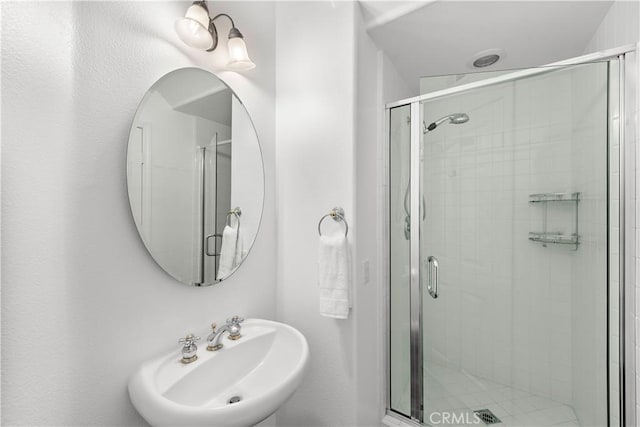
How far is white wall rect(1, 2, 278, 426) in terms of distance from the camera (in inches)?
27.3

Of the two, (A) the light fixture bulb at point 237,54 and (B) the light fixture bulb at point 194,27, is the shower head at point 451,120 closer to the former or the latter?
(A) the light fixture bulb at point 237,54

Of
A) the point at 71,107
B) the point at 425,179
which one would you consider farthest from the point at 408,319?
the point at 71,107

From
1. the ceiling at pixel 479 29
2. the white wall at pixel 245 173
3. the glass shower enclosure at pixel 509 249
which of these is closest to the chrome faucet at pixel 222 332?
the white wall at pixel 245 173

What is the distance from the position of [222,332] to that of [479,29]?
1958mm

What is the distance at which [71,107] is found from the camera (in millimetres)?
795

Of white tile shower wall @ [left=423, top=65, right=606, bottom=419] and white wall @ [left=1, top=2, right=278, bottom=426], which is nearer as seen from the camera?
white wall @ [left=1, top=2, right=278, bottom=426]

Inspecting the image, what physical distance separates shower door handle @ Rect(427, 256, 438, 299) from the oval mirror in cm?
91

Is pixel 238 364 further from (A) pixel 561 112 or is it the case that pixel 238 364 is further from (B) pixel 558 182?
(A) pixel 561 112

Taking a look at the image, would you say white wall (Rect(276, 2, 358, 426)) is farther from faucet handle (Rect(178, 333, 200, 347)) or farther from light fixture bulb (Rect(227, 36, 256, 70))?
faucet handle (Rect(178, 333, 200, 347))

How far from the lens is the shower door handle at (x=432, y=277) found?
57.6 inches

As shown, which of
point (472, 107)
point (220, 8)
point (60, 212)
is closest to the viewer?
point (60, 212)

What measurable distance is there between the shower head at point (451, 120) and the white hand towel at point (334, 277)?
732 millimetres

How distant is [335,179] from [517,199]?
84 cm
